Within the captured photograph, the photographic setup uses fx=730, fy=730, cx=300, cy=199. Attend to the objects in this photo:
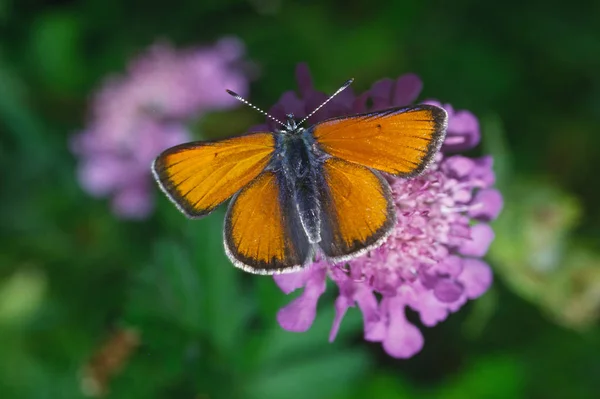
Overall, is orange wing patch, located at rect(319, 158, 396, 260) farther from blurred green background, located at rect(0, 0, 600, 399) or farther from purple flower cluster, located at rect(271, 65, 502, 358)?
blurred green background, located at rect(0, 0, 600, 399)

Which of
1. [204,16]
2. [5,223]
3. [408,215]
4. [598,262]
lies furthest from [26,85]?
[598,262]

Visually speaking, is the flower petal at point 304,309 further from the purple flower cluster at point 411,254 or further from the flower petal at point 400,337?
the flower petal at point 400,337

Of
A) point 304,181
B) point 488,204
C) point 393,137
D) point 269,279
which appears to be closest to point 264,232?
point 304,181

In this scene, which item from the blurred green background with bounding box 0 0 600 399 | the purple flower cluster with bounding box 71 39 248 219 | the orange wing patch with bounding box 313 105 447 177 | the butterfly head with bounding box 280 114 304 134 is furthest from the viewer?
the purple flower cluster with bounding box 71 39 248 219

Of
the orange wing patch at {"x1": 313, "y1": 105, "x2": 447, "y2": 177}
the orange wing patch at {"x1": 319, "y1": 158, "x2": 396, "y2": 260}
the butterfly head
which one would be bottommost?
the orange wing patch at {"x1": 319, "y1": 158, "x2": 396, "y2": 260}

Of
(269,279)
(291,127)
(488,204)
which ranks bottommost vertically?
(269,279)

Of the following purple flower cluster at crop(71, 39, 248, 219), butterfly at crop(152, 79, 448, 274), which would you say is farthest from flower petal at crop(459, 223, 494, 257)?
purple flower cluster at crop(71, 39, 248, 219)

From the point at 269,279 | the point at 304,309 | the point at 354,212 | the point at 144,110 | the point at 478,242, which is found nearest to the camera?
the point at 354,212

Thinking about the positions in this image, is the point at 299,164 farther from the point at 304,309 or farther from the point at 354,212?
the point at 304,309
